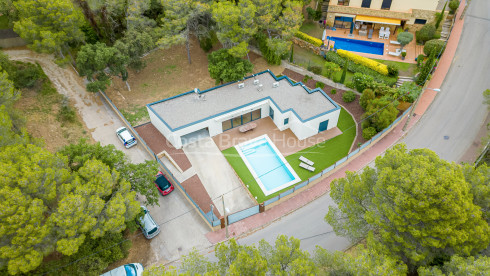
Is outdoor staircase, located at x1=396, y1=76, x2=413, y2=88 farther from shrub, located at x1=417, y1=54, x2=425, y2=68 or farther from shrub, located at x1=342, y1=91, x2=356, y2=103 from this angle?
shrub, located at x1=342, y1=91, x2=356, y2=103

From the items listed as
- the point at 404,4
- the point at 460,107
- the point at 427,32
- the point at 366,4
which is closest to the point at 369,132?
the point at 460,107

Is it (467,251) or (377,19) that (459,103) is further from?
(467,251)

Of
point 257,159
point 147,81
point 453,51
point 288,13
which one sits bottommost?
point 257,159

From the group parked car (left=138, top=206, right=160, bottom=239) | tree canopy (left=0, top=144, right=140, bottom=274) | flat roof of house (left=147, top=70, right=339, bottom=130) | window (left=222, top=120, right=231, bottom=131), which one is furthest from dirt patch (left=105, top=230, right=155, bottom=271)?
window (left=222, top=120, right=231, bottom=131)

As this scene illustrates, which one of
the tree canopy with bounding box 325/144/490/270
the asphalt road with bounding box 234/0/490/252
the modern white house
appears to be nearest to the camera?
the tree canopy with bounding box 325/144/490/270

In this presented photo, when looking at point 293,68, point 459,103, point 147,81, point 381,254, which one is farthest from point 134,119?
point 459,103

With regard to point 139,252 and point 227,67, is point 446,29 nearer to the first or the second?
point 227,67
